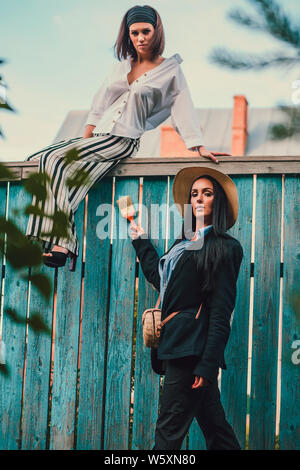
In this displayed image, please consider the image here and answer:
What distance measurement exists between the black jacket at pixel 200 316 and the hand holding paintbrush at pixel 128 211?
0.75 m

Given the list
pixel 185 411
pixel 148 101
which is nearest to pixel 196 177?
pixel 148 101

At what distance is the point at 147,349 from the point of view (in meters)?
4.36

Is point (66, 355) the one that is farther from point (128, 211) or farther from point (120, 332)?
point (128, 211)

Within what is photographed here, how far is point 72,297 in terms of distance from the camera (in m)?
4.54

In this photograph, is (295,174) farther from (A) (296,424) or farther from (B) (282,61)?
(B) (282,61)

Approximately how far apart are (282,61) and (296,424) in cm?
315

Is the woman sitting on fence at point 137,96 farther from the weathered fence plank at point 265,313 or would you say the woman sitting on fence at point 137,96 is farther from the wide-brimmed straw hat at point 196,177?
the weathered fence plank at point 265,313

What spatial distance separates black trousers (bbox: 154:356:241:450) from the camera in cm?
346

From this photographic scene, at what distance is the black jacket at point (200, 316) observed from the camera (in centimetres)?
345

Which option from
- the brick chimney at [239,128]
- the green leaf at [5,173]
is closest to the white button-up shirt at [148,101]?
the green leaf at [5,173]

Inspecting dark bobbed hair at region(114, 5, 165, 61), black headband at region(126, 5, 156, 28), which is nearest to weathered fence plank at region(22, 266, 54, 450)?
dark bobbed hair at region(114, 5, 165, 61)

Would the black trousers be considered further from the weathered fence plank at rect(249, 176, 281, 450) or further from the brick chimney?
the brick chimney

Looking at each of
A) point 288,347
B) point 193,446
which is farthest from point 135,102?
point 193,446

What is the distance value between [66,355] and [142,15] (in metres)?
2.49
